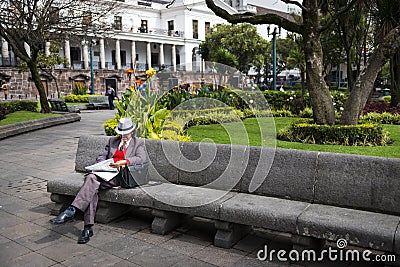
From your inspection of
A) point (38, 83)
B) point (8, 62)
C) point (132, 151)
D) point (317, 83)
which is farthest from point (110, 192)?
point (8, 62)

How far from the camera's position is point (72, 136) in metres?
12.9

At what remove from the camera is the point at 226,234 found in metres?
4.21

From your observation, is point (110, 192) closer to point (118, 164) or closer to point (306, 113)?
point (118, 164)

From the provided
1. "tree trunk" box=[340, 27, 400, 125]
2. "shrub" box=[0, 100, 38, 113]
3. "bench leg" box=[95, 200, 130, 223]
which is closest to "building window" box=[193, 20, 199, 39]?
"shrub" box=[0, 100, 38, 113]

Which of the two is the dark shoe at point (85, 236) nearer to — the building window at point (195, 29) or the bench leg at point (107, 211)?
the bench leg at point (107, 211)

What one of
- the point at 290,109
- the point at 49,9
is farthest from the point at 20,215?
the point at 290,109

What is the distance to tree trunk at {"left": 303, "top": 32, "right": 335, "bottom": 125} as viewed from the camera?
9227 millimetres

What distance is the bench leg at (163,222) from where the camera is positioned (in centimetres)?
455

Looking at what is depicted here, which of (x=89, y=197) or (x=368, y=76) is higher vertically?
(x=368, y=76)

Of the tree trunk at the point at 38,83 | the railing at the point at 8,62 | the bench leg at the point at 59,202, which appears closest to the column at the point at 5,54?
the railing at the point at 8,62

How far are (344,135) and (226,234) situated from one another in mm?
5680

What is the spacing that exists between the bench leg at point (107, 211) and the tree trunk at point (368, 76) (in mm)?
6210

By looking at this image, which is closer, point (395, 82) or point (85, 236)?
point (85, 236)

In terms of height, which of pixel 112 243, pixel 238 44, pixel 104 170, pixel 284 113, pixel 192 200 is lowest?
pixel 112 243
